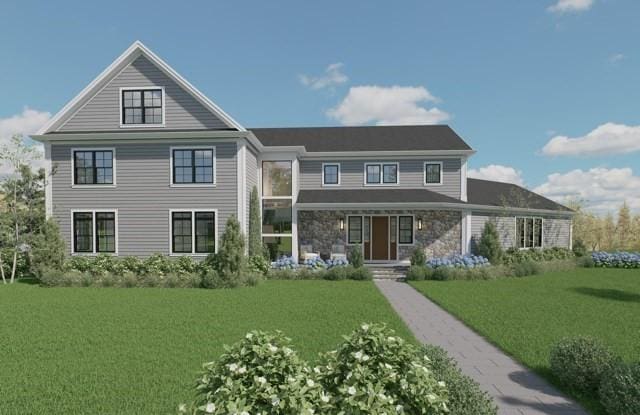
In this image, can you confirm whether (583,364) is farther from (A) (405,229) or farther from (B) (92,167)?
(B) (92,167)

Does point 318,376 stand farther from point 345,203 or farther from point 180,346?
point 345,203

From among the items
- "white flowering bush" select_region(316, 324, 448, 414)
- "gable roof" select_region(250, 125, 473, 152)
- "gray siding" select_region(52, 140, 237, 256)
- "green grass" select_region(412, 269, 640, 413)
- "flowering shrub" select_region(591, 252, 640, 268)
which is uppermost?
"gable roof" select_region(250, 125, 473, 152)

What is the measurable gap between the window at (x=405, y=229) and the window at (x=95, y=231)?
14.3 m

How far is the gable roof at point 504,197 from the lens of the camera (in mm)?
21188

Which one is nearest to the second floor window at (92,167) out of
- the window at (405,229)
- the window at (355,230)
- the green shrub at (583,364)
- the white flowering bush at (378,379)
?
the window at (355,230)

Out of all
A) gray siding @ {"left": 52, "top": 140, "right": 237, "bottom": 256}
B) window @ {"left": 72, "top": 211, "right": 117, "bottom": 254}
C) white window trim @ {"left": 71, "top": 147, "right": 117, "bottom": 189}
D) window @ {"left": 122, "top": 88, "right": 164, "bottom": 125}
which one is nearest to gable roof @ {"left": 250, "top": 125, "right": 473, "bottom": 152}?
gray siding @ {"left": 52, "top": 140, "right": 237, "bottom": 256}

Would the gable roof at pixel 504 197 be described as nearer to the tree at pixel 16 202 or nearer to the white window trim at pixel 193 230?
the white window trim at pixel 193 230

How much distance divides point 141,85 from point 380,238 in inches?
555

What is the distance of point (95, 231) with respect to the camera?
15.7 meters

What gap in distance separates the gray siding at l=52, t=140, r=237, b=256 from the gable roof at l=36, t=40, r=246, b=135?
99cm

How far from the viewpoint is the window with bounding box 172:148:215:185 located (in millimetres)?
15570

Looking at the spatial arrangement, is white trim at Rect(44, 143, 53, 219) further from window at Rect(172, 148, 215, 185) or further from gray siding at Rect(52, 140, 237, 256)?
window at Rect(172, 148, 215, 185)

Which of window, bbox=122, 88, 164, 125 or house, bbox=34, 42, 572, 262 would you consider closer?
house, bbox=34, 42, 572, 262

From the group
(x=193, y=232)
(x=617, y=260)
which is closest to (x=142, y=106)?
(x=193, y=232)
